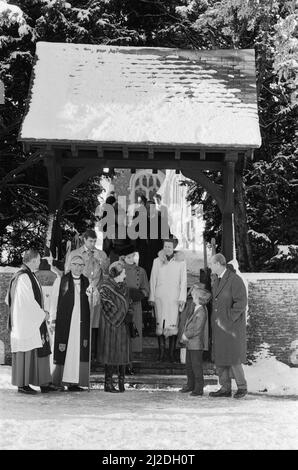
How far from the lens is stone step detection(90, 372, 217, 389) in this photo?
10.8m

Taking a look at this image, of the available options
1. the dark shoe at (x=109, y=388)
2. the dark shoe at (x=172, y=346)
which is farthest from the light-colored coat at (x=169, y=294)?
the dark shoe at (x=109, y=388)

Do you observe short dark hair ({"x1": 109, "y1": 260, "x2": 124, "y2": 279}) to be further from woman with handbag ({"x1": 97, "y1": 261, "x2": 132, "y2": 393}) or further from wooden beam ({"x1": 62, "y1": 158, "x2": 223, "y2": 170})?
wooden beam ({"x1": 62, "y1": 158, "x2": 223, "y2": 170})

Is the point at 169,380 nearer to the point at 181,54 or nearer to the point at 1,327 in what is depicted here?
the point at 1,327

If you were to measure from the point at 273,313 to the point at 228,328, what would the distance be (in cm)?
318

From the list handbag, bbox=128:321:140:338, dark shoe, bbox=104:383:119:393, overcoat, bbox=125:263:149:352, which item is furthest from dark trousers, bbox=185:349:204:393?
overcoat, bbox=125:263:149:352

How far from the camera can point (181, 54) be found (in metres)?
14.0

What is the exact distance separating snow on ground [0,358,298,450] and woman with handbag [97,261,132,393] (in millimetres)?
488

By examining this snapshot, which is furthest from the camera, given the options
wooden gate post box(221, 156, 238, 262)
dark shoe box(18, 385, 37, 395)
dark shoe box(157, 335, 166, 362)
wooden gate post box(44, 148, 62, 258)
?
wooden gate post box(44, 148, 62, 258)

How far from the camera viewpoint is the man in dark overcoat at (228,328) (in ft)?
31.4

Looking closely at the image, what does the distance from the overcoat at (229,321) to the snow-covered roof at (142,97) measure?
8.50 ft

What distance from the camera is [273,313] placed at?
499 inches
